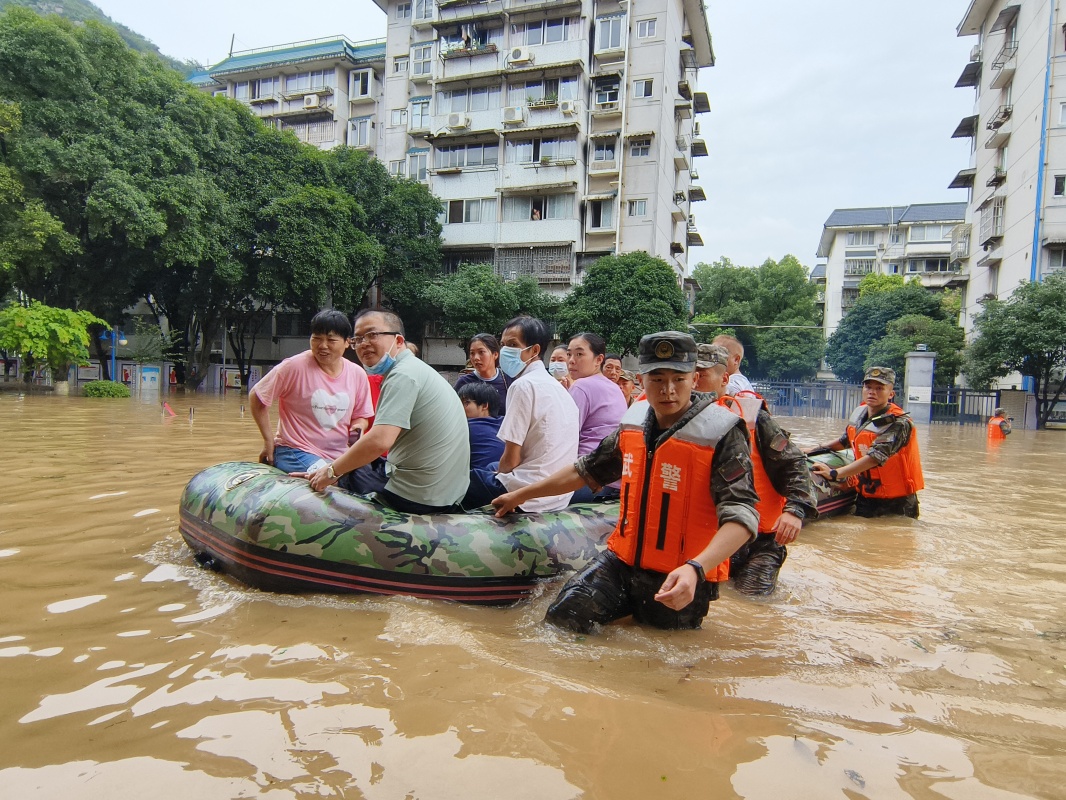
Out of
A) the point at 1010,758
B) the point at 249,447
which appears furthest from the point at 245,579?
the point at 249,447

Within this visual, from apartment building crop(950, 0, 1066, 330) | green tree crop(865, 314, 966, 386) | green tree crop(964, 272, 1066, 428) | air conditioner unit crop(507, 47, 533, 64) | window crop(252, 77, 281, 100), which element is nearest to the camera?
green tree crop(964, 272, 1066, 428)

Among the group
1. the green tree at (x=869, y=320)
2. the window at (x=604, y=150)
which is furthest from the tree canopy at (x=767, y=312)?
the window at (x=604, y=150)

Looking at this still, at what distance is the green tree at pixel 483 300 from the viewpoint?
87.8 feet

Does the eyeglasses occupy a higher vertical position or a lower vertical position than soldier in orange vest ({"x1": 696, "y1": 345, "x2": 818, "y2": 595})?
higher

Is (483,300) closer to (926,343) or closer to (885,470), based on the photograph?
(926,343)

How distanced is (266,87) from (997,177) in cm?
3838

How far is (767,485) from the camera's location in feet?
13.6

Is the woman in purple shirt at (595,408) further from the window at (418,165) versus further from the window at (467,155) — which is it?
the window at (418,165)

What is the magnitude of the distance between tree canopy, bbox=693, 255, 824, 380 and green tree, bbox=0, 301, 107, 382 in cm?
3301

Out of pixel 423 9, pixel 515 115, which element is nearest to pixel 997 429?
pixel 515 115

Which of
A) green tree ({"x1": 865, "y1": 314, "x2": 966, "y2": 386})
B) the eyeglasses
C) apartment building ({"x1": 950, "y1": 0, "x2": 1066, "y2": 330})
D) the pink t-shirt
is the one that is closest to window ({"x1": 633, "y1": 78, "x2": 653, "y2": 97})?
apartment building ({"x1": 950, "y1": 0, "x2": 1066, "y2": 330})

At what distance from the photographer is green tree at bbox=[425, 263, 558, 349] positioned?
26.8 m

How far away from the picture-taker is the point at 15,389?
774 inches

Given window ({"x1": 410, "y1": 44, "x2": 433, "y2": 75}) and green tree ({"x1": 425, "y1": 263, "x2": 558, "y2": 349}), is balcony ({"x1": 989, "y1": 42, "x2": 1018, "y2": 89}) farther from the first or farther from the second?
window ({"x1": 410, "y1": 44, "x2": 433, "y2": 75})
